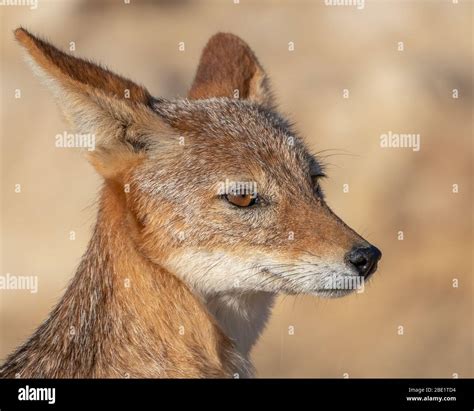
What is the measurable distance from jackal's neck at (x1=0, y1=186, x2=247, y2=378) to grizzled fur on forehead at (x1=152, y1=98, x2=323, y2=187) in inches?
35.9

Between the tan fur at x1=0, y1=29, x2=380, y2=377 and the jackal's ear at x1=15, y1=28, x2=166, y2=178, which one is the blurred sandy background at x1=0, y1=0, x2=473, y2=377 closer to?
the tan fur at x1=0, y1=29, x2=380, y2=377

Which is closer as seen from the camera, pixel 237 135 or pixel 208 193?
pixel 208 193

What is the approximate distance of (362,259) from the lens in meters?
7.12

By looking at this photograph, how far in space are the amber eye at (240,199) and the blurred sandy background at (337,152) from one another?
7.95 m

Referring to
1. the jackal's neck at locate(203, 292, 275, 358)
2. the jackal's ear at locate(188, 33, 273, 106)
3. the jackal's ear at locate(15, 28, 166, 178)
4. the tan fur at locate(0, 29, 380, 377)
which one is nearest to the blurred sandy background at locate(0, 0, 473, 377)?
the jackal's ear at locate(188, 33, 273, 106)

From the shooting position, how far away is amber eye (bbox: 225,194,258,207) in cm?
730

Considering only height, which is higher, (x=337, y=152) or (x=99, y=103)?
(x=337, y=152)

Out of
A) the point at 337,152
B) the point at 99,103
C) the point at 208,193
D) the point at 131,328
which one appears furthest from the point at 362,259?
the point at 337,152

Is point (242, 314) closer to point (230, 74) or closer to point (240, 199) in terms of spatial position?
point (240, 199)

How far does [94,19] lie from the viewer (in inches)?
805

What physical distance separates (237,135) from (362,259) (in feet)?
4.81

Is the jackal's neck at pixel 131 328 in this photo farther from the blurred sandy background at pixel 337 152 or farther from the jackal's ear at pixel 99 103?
the blurred sandy background at pixel 337 152

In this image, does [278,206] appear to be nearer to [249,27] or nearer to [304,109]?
[304,109]

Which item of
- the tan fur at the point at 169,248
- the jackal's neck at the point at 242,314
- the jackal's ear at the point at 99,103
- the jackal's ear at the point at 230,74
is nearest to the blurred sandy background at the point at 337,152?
the jackal's ear at the point at 230,74
